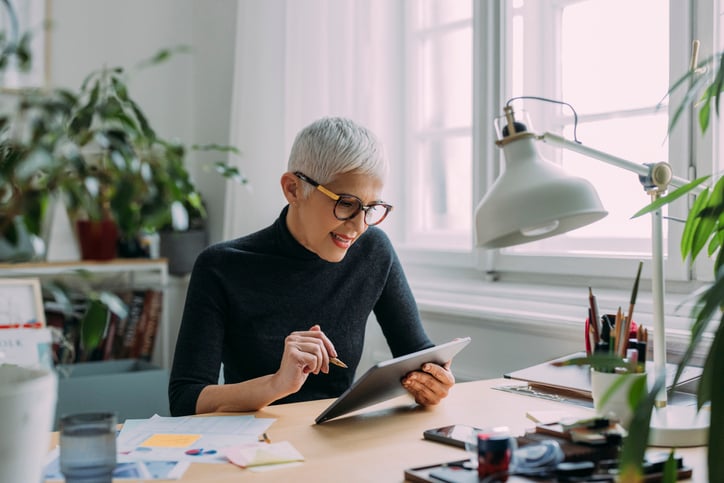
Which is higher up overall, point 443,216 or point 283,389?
point 443,216

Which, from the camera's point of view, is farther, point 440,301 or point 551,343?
point 440,301

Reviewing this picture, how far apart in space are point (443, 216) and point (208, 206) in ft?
4.03

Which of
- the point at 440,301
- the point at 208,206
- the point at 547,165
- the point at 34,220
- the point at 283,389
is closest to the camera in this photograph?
the point at 34,220

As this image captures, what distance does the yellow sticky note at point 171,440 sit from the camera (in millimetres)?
1230

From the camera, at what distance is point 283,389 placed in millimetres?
1442

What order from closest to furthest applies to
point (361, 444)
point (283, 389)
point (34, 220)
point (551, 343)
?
point (34, 220), point (361, 444), point (283, 389), point (551, 343)

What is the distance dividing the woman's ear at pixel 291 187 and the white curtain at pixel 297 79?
881 mm

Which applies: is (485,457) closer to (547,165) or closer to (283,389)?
(547,165)

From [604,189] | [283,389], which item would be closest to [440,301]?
[604,189]

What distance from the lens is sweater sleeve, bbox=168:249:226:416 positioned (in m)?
1.61

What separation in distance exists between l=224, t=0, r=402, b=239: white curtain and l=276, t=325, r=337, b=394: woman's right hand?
4.35ft

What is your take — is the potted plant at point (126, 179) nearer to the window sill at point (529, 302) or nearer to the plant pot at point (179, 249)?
the window sill at point (529, 302)

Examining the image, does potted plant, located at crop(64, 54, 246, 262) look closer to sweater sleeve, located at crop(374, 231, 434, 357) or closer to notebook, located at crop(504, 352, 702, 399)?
notebook, located at crop(504, 352, 702, 399)

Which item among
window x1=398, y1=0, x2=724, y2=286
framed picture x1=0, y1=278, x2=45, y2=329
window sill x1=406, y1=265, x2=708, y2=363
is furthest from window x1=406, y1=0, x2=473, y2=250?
framed picture x1=0, y1=278, x2=45, y2=329
